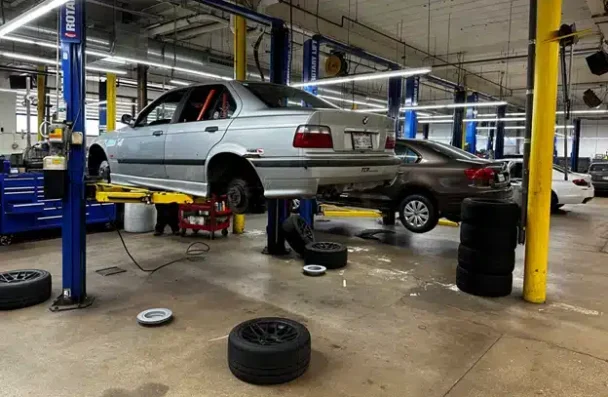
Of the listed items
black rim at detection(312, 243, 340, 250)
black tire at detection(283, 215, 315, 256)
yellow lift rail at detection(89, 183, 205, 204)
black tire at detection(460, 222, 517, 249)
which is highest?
yellow lift rail at detection(89, 183, 205, 204)

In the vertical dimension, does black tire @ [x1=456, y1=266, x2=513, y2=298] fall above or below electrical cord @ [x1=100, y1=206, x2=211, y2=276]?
above

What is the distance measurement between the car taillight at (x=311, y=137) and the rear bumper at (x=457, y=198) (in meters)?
2.99

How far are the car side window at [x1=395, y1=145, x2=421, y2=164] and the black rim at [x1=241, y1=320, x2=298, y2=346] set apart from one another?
3896 mm

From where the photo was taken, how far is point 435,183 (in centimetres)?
592

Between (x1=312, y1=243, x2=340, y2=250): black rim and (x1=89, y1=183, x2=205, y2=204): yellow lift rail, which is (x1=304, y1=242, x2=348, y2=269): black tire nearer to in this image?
(x1=312, y1=243, x2=340, y2=250): black rim

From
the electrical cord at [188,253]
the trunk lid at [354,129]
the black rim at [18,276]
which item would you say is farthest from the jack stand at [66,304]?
the trunk lid at [354,129]

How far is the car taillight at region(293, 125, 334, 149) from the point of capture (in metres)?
3.47

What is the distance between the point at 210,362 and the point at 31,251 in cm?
454

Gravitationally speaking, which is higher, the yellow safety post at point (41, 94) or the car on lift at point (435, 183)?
the yellow safety post at point (41, 94)

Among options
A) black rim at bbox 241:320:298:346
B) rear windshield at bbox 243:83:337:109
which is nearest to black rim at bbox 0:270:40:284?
black rim at bbox 241:320:298:346

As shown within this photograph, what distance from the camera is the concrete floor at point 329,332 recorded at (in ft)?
8.40

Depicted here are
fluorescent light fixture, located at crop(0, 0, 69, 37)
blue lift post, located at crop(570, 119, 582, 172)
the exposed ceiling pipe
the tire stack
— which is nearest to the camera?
fluorescent light fixture, located at crop(0, 0, 69, 37)

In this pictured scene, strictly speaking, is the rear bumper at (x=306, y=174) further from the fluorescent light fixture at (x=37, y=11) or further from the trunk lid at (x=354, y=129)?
the fluorescent light fixture at (x=37, y=11)

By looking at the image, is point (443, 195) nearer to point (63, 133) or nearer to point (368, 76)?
point (368, 76)
